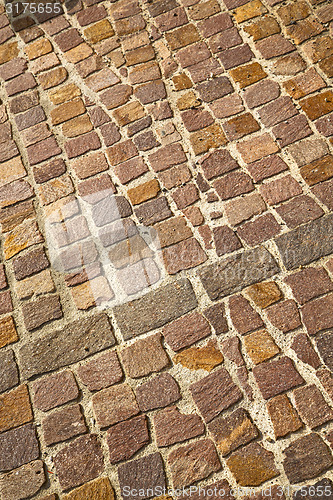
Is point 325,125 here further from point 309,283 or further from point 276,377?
point 276,377

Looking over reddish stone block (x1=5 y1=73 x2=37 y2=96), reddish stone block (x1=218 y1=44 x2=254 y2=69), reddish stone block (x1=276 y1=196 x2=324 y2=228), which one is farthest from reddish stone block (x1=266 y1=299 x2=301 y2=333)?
reddish stone block (x1=5 y1=73 x2=37 y2=96)

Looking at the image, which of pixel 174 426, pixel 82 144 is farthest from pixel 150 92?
pixel 174 426

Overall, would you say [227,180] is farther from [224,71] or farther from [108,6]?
[108,6]

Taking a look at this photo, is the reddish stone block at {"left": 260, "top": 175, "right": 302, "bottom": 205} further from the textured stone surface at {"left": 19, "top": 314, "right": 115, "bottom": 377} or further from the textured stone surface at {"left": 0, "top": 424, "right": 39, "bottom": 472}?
the textured stone surface at {"left": 0, "top": 424, "right": 39, "bottom": 472}

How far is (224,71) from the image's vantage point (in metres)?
2.93

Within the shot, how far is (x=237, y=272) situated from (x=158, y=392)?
27.3 inches

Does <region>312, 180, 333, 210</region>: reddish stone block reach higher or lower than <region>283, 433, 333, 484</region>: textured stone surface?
higher

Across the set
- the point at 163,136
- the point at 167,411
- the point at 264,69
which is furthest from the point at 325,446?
the point at 264,69

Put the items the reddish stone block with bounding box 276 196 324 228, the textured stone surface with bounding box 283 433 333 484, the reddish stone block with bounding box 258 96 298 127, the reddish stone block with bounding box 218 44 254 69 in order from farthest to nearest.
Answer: the reddish stone block with bounding box 218 44 254 69 → the reddish stone block with bounding box 258 96 298 127 → the reddish stone block with bounding box 276 196 324 228 → the textured stone surface with bounding box 283 433 333 484

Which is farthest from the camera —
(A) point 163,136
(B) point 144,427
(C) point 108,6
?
(C) point 108,6

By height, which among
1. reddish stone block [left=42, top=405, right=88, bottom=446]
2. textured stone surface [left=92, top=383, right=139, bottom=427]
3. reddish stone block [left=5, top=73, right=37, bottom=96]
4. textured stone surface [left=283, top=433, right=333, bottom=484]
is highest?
reddish stone block [left=5, top=73, right=37, bottom=96]

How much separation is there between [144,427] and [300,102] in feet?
6.47

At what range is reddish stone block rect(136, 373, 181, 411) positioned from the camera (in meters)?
2.13

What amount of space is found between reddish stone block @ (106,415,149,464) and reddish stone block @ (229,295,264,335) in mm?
608
